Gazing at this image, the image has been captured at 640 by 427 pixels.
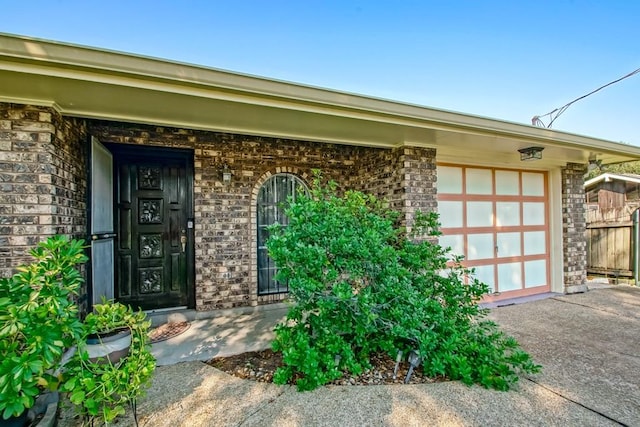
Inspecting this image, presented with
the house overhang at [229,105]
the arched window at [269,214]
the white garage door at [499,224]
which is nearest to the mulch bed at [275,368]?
the arched window at [269,214]

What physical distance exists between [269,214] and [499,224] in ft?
12.5

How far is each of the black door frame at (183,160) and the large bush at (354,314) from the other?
2067mm

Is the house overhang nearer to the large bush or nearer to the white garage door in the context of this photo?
the white garage door

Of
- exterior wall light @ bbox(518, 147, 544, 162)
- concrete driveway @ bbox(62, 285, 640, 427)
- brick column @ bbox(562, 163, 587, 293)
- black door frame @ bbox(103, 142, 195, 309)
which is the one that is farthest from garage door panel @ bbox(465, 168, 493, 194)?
black door frame @ bbox(103, 142, 195, 309)

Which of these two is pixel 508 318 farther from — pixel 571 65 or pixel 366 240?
pixel 571 65

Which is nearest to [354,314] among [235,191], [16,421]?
[16,421]

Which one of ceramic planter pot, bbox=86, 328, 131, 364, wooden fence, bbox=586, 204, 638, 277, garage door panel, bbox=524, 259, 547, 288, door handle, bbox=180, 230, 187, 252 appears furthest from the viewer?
wooden fence, bbox=586, 204, 638, 277

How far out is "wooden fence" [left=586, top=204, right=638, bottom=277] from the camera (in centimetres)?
631

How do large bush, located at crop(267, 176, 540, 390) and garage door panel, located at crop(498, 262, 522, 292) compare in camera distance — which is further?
garage door panel, located at crop(498, 262, 522, 292)

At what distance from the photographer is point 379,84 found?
683 cm

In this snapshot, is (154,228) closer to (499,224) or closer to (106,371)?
(106,371)

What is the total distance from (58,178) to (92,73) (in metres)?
1.11

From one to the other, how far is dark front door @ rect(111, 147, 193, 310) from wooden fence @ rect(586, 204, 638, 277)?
27.5 ft

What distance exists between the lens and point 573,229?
5426 millimetres
